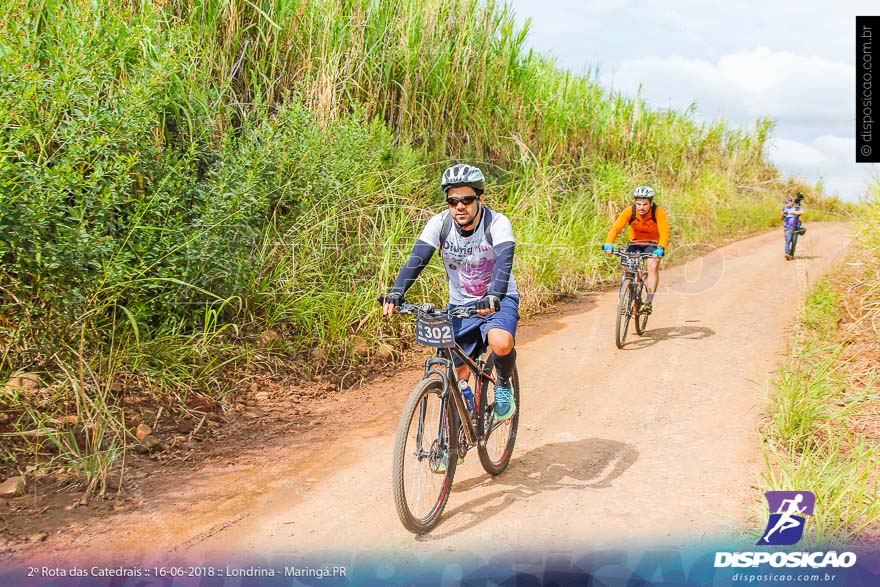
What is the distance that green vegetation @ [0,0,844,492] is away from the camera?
15.5 feet

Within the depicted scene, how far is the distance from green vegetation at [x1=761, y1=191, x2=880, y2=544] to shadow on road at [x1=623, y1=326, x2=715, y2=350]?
1123 mm

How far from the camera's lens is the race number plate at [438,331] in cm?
384

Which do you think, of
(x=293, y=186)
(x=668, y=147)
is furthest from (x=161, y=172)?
(x=668, y=147)

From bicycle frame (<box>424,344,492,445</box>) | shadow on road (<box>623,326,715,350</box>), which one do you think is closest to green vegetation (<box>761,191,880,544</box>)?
shadow on road (<box>623,326,715,350</box>)

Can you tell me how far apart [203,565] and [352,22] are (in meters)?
7.29

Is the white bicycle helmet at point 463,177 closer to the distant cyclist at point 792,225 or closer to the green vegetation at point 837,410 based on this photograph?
the green vegetation at point 837,410

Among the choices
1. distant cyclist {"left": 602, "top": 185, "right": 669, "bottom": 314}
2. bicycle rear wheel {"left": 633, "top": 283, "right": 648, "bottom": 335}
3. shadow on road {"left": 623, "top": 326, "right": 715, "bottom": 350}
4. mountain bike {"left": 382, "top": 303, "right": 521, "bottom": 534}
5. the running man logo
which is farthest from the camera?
distant cyclist {"left": 602, "top": 185, "right": 669, "bottom": 314}

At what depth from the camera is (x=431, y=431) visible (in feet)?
12.8

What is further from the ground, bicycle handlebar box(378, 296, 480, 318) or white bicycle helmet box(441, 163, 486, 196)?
white bicycle helmet box(441, 163, 486, 196)

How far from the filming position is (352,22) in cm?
887

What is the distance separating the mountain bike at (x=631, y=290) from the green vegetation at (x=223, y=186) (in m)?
1.56

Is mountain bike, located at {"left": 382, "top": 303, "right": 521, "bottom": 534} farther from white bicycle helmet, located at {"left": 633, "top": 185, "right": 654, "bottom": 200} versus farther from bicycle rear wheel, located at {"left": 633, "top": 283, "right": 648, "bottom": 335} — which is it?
white bicycle helmet, located at {"left": 633, "top": 185, "right": 654, "bottom": 200}

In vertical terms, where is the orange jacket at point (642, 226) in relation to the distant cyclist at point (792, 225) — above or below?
below

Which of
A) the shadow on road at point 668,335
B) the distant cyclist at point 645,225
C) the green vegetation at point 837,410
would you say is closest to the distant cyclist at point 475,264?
the green vegetation at point 837,410
